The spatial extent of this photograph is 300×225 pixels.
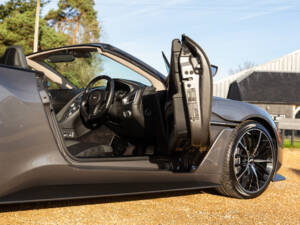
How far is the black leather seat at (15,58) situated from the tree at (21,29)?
76.2ft

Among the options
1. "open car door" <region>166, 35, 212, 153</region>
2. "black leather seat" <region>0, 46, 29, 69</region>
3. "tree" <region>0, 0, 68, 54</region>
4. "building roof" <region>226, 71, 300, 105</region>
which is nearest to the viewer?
"black leather seat" <region>0, 46, 29, 69</region>

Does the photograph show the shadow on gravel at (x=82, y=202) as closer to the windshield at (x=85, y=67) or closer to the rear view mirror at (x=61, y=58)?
the windshield at (x=85, y=67)

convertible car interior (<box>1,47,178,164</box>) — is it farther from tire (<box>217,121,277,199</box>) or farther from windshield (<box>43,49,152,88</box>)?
tire (<box>217,121,277,199</box>)

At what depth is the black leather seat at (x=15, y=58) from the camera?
8.44ft

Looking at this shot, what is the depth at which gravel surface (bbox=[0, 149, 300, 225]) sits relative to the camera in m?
2.63

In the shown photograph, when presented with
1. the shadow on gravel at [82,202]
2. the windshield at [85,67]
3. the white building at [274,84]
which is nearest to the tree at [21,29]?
the white building at [274,84]

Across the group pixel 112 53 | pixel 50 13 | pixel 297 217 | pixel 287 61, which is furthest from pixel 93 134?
pixel 287 61

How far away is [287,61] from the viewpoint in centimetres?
3612

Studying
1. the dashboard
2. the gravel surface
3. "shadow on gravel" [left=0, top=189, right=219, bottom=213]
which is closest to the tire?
the gravel surface

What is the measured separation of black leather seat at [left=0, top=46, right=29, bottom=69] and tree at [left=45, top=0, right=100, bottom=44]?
1149 inches

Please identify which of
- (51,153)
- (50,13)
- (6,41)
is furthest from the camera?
(50,13)

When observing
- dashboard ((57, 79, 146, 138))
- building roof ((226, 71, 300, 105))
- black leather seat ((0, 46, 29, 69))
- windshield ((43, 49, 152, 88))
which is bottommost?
building roof ((226, 71, 300, 105))

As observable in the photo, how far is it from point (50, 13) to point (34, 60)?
30313mm

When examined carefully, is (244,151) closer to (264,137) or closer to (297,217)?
(264,137)
